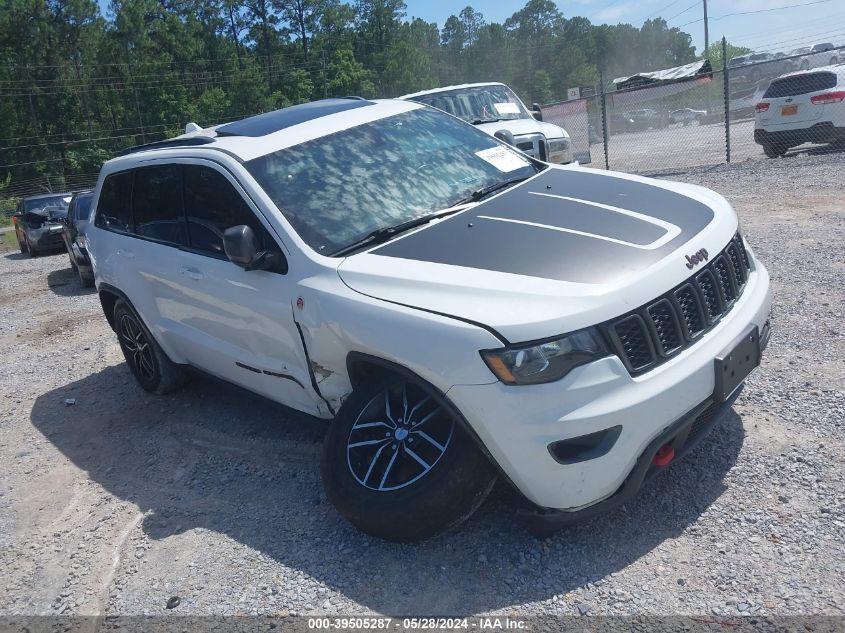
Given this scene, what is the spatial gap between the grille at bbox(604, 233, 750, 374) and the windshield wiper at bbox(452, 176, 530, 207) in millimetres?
1296

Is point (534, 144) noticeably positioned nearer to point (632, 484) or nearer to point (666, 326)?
point (666, 326)

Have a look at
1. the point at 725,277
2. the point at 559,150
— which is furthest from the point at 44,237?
the point at 725,277

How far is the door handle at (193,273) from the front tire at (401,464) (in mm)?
1431

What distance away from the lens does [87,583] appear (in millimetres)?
3523

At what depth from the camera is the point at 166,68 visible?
5884cm

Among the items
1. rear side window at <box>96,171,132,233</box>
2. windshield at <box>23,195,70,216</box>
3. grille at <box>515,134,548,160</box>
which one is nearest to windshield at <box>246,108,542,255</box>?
rear side window at <box>96,171,132,233</box>

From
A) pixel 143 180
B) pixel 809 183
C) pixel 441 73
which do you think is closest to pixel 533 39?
pixel 441 73

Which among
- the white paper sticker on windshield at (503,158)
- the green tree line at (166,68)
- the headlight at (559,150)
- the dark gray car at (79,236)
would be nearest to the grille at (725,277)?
the white paper sticker on windshield at (503,158)

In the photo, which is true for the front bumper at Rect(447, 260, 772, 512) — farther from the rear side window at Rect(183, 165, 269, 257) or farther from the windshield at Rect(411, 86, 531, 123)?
the windshield at Rect(411, 86, 531, 123)

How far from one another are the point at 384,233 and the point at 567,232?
909mm

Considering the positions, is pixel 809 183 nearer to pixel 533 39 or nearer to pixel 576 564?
pixel 576 564

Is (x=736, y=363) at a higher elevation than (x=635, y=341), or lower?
lower

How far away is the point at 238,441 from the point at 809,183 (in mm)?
8994

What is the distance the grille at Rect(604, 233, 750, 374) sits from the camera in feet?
9.62
